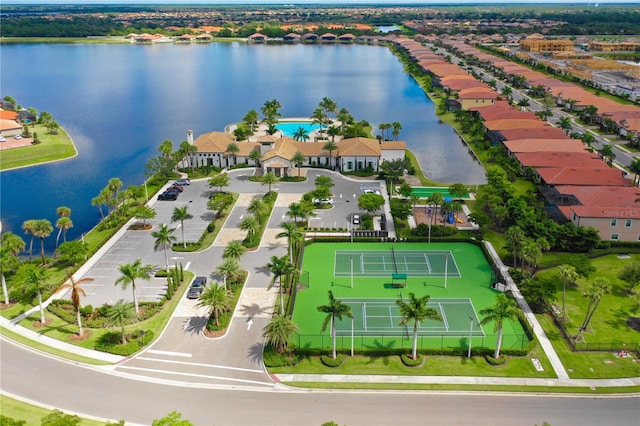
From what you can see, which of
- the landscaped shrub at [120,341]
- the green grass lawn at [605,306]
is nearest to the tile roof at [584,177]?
the green grass lawn at [605,306]

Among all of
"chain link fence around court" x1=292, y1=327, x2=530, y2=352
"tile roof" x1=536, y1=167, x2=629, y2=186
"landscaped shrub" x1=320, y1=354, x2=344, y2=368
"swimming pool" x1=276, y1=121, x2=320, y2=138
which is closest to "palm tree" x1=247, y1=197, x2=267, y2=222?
"chain link fence around court" x1=292, y1=327, x2=530, y2=352

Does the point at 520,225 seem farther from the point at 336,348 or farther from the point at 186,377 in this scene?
the point at 186,377

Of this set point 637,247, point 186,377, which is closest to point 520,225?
point 637,247

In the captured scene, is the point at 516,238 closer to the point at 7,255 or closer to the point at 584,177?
the point at 584,177

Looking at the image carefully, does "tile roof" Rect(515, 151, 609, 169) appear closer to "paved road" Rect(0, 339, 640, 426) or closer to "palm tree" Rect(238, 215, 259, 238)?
"palm tree" Rect(238, 215, 259, 238)

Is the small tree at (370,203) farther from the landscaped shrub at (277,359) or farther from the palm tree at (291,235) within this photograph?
the landscaped shrub at (277,359)
